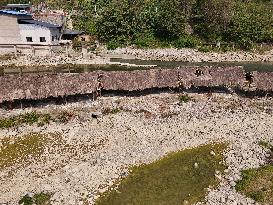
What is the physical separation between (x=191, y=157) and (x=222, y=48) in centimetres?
2764

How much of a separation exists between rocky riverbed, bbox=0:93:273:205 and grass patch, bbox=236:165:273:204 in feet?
1.96

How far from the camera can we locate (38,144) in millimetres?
31688

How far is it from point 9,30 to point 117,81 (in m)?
19.1

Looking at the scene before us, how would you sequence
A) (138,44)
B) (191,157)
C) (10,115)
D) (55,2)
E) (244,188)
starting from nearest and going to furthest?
(244,188) → (191,157) → (10,115) → (138,44) → (55,2)

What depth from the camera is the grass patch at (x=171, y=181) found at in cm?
2670

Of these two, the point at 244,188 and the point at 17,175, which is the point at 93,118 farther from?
the point at 244,188

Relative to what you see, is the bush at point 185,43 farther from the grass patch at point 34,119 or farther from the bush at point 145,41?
the grass patch at point 34,119

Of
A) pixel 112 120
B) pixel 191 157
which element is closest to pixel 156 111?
pixel 112 120

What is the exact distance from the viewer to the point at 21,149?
3102 cm

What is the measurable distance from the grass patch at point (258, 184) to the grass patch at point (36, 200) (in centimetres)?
1223

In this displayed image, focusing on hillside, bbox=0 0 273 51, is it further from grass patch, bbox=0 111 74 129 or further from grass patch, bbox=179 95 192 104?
grass patch, bbox=0 111 74 129

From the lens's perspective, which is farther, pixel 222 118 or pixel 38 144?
pixel 222 118

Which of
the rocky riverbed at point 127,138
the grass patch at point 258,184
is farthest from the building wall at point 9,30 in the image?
the grass patch at point 258,184

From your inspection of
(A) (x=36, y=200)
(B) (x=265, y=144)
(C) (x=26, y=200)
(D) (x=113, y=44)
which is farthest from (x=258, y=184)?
(D) (x=113, y=44)
